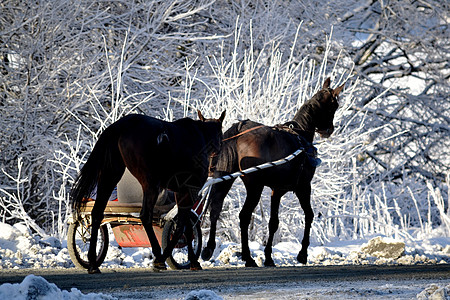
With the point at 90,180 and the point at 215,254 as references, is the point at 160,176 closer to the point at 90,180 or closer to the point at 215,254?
the point at 90,180

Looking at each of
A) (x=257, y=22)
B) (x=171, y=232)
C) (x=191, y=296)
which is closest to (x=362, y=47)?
(x=257, y=22)

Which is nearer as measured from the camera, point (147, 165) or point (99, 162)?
point (147, 165)

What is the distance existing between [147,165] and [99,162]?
0.53 m

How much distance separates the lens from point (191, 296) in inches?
161

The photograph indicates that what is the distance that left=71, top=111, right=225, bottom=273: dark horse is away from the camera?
711 centimetres

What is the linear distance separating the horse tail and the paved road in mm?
893


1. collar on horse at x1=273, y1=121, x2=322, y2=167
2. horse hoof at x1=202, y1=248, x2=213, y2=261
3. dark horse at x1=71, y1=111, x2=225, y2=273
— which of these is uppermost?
collar on horse at x1=273, y1=121, x2=322, y2=167

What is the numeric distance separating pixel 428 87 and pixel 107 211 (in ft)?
52.6

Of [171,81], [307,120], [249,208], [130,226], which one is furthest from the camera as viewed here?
[171,81]

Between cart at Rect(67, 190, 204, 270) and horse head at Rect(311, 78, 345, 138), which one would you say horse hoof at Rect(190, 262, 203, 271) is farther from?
horse head at Rect(311, 78, 345, 138)

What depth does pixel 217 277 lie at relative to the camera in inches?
264

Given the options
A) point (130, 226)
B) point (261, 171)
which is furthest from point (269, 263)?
point (130, 226)

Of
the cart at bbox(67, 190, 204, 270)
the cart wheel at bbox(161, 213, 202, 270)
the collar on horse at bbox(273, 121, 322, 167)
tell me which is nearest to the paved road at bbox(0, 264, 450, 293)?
the cart at bbox(67, 190, 204, 270)

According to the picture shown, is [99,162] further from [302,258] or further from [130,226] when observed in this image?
[302,258]
